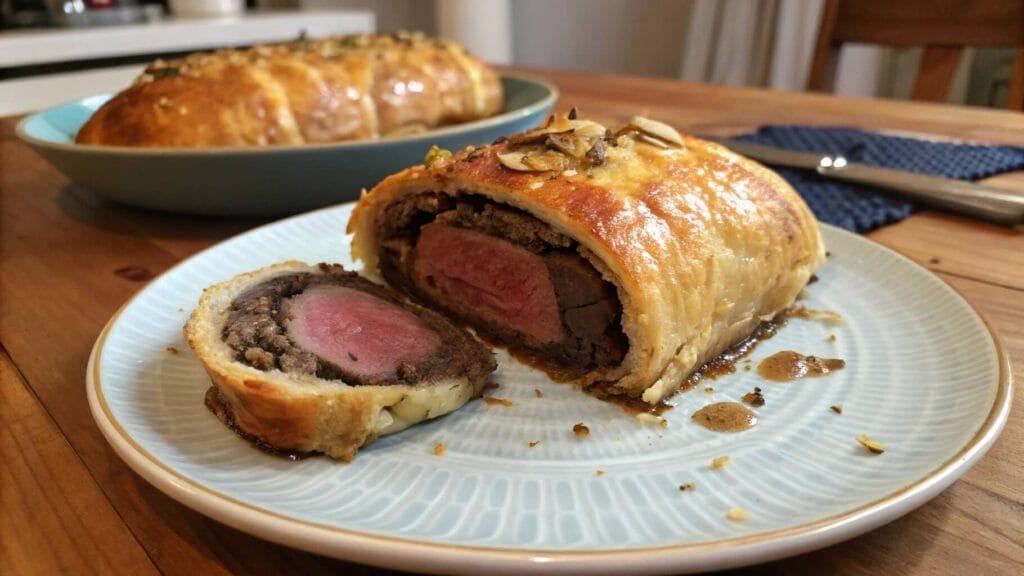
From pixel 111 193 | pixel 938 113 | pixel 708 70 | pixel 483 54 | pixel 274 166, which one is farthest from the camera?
pixel 483 54

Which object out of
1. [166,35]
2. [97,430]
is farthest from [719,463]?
[166,35]

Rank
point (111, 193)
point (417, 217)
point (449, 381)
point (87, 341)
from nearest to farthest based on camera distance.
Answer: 1. point (449, 381)
2. point (87, 341)
3. point (417, 217)
4. point (111, 193)

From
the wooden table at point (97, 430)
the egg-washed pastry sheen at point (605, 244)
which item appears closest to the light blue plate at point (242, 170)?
the wooden table at point (97, 430)

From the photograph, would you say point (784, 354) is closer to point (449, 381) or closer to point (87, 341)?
point (449, 381)

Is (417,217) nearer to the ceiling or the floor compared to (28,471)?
nearer to the ceiling

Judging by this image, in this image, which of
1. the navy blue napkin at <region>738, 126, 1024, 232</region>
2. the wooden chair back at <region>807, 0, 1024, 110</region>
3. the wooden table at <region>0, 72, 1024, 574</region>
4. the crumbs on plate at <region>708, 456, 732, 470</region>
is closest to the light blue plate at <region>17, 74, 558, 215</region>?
the wooden table at <region>0, 72, 1024, 574</region>

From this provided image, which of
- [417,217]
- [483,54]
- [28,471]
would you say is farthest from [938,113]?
[483,54]

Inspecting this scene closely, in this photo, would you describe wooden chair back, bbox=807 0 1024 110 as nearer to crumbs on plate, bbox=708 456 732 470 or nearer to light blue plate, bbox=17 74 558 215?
light blue plate, bbox=17 74 558 215
